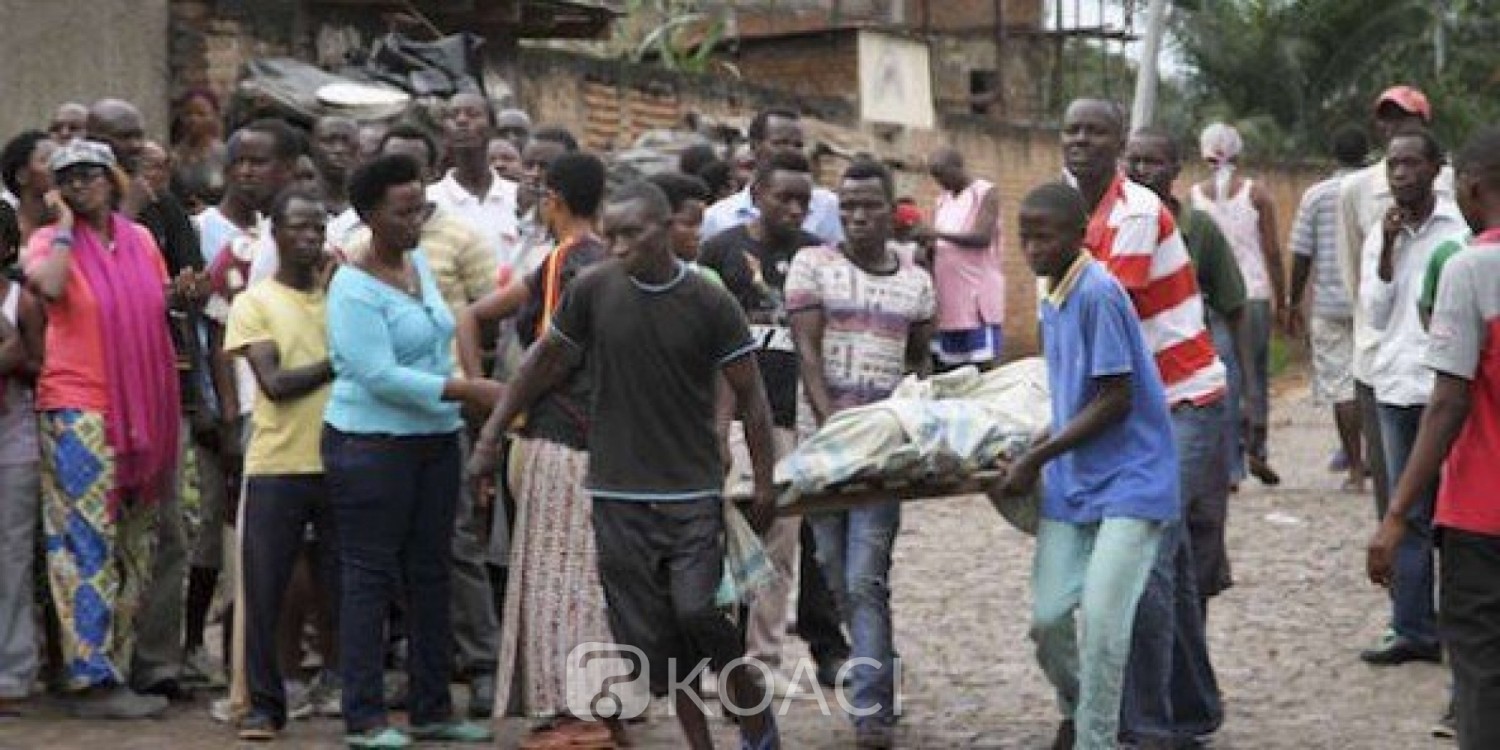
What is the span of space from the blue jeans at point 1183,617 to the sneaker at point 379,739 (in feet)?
7.44

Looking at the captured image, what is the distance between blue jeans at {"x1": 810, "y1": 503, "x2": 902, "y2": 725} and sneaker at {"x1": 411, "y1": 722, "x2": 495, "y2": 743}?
1.24 meters

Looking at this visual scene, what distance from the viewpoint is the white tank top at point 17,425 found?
28.5 ft

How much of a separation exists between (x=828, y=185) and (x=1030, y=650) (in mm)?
11559

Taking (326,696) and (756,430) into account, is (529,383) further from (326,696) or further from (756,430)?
(326,696)

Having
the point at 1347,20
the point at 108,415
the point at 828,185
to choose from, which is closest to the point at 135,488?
the point at 108,415

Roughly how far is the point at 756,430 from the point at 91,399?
2518 millimetres

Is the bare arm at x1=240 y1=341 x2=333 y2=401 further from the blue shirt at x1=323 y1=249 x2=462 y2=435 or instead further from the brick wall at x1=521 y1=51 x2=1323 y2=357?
the brick wall at x1=521 y1=51 x2=1323 y2=357

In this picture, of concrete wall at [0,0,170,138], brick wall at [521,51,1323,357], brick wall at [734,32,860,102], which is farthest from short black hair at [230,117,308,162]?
brick wall at [734,32,860,102]

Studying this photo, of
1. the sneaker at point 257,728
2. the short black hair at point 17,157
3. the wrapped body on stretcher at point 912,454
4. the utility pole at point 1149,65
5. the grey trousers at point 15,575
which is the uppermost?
the utility pole at point 1149,65

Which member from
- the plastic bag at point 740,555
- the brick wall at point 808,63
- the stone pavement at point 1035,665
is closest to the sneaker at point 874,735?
the stone pavement at point 1035,665

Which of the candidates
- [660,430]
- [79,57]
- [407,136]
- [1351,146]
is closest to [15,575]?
[407,136]

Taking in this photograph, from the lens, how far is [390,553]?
830cm

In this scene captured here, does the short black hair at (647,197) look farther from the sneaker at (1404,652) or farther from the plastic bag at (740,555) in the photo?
the sneaker at (1404,652)

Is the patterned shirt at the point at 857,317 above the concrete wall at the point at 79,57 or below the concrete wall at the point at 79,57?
below
